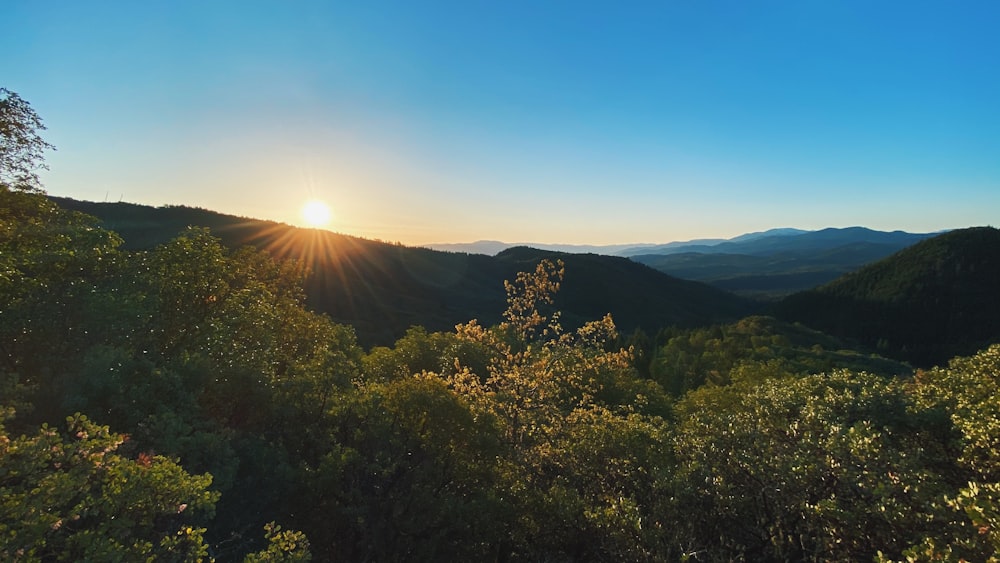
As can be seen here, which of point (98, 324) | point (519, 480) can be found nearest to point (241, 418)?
point (98, 324)

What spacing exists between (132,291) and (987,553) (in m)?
28.0

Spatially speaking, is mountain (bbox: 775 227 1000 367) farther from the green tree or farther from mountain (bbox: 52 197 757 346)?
the green tree

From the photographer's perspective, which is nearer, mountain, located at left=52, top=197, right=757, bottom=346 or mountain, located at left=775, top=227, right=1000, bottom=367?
mountain, located at left=52, top=197, right=757, bottom=346

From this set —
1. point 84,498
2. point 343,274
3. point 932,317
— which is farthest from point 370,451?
point 932,317

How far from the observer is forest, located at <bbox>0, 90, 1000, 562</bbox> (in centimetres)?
1030

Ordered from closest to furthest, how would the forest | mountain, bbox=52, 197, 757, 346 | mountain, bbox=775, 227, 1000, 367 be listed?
the forest < mountain, bbox=52, 197, 757, 346 < mountain, bbox=775, 227, 1000, 367

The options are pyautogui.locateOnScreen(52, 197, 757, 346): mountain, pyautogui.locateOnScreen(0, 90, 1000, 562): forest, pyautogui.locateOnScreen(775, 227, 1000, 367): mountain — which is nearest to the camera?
pyautogui.locateOnScreen(0, 90, 1000, 562): forest

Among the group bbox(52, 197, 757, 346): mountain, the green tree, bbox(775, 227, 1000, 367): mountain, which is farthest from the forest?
bbox(775, 227, 1000, 367): mountain

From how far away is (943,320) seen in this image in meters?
184

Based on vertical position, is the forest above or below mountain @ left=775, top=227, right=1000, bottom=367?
above

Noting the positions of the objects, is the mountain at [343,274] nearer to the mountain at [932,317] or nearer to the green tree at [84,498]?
the green tree at [84,498]

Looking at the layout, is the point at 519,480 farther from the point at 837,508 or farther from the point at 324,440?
the point at 837,508

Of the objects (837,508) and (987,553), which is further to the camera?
(837,508)

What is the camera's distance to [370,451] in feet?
58.7
